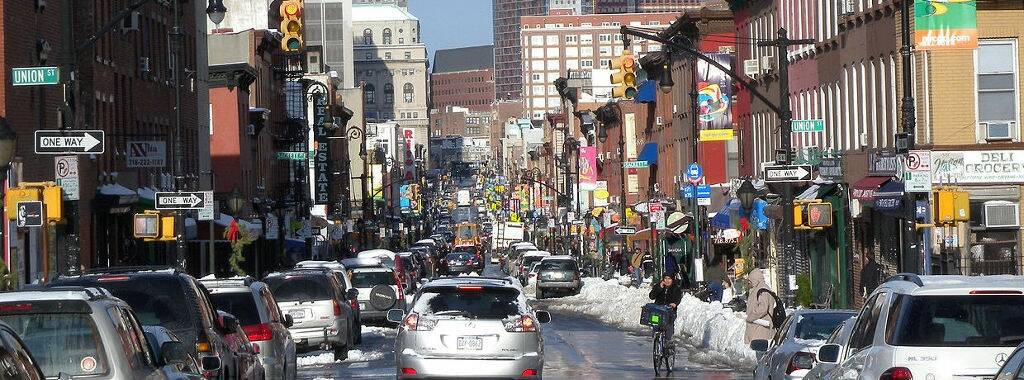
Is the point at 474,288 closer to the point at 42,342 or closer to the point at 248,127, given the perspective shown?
the point at 42,342

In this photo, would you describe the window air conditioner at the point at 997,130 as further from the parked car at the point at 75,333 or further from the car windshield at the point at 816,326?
the parked car at the point at 75,333

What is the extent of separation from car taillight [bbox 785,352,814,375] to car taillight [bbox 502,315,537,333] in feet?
12.1

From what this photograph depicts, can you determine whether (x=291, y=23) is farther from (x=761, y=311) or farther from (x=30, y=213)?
(x=761, y=311)

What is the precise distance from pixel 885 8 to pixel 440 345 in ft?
72.3

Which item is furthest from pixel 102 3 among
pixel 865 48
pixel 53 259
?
pixel 865 48

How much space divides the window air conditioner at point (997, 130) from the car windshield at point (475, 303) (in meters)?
18.1

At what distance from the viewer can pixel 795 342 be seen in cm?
1930

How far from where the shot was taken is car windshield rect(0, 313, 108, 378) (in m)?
12.0

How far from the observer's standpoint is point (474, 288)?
69.5 ft

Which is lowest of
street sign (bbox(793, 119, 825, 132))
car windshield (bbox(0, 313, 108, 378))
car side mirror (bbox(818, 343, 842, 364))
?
car side mirror (bbox(818, 343, 842, 364))

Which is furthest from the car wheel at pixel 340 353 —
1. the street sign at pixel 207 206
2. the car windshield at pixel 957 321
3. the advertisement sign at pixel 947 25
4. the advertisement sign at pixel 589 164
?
the advertisement sign at pixel 589 164

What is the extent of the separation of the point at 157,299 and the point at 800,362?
607 centimetres

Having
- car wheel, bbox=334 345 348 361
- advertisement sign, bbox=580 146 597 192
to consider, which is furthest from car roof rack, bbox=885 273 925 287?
advertisement sign, bbox=580 146 597 192

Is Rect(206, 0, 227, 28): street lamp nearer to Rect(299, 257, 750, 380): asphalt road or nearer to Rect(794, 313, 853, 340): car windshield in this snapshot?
Rect(299, 257, 750, 380): asphalt road
